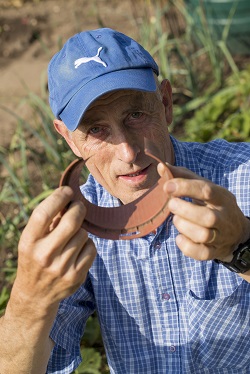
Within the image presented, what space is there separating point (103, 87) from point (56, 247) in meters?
0.68

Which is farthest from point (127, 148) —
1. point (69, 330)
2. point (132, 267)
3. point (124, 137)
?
point (69, 330)

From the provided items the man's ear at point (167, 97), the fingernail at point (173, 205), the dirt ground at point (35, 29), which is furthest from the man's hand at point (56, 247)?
the dirt ground at point (35, 29)

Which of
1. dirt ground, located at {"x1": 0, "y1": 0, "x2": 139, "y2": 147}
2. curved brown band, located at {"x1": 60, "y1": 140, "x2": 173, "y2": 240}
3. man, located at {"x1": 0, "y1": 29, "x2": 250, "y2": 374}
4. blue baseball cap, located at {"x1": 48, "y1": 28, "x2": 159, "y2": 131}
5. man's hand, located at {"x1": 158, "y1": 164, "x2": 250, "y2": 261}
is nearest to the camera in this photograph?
man's hand, located at {"x1": 158, "y1": 164, "x2": 250, "y2": 261}

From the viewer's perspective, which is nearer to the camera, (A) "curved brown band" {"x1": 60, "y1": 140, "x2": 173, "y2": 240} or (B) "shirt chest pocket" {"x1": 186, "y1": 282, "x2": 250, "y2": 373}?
(A) "curved brown band" {"x1": 60, "y1": 140, "x2": 173, "y2": 240}

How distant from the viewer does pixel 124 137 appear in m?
2.33

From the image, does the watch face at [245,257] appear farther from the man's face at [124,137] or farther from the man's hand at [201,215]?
the man's face at [124,137]

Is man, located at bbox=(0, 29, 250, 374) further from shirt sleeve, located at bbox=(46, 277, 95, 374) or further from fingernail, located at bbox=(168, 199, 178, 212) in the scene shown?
fingernail, located at bbox=(168, 199, 178, 212)

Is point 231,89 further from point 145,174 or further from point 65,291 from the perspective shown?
point 65,291

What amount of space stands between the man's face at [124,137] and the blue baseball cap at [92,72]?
52 millimetres

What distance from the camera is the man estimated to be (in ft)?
7.21

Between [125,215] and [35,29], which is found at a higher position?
[125,215]

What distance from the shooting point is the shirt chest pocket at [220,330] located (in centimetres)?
250

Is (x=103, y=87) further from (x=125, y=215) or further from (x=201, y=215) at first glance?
(x=201, y=215)

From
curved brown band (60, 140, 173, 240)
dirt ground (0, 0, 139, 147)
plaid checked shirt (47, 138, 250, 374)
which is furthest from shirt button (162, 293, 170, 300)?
dirt ground (0, 0, 139, 147)
